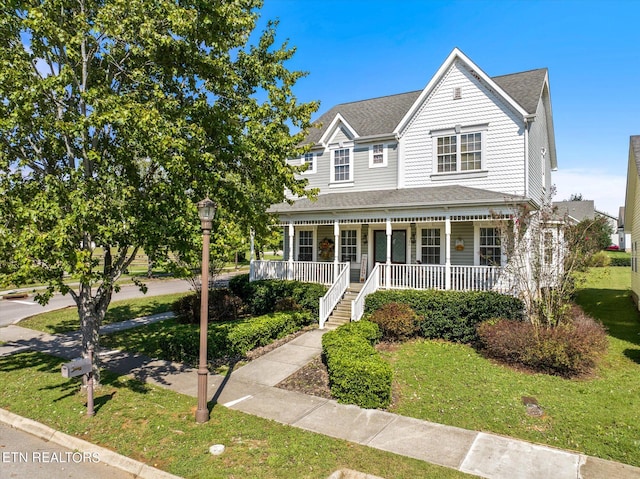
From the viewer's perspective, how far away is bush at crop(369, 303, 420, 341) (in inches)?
480

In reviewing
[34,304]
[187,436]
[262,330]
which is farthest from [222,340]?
[34,304]

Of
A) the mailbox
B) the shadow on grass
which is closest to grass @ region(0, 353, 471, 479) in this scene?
the mailbox

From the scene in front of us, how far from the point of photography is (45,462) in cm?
568

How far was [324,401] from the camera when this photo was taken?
7906 millimetres

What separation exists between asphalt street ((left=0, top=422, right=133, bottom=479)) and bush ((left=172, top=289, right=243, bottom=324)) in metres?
8.95

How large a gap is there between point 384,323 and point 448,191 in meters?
6.11

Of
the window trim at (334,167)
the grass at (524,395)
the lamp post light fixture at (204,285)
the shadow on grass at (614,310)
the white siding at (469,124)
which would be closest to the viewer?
the grass at (524,395)

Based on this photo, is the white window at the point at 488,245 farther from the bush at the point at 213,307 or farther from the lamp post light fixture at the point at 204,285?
the lamp post light fixture at the point at 204,285

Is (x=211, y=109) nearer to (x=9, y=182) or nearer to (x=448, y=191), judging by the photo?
(x=9, y=182)

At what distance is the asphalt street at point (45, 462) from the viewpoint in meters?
5.36

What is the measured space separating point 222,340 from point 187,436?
4.45m

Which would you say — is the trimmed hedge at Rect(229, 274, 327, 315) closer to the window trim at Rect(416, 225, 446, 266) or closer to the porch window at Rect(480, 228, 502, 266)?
the window trim at Rect(416, 225, 446, 266)

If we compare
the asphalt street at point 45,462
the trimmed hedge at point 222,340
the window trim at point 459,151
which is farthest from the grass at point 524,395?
the window trim at point 459,151

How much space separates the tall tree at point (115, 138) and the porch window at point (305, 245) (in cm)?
1051
